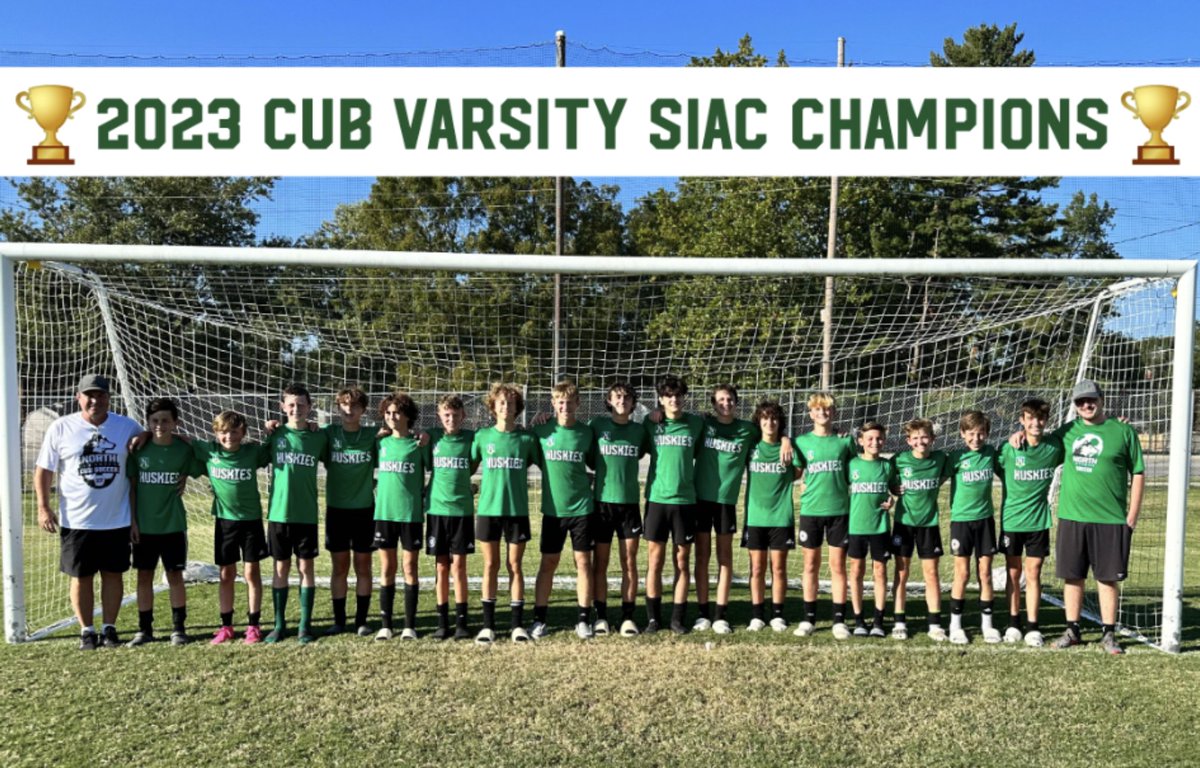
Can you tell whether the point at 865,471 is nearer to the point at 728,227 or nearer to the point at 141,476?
the point at 141,476

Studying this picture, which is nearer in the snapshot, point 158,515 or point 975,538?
point 158,515

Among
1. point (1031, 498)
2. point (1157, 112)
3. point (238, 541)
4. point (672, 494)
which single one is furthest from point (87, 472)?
point (1157, 112)

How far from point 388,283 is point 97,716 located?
417 cm

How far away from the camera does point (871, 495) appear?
5512 millimetres

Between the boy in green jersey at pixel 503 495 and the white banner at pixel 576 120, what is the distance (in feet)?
5.69

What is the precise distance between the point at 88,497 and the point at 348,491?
4.87 ft

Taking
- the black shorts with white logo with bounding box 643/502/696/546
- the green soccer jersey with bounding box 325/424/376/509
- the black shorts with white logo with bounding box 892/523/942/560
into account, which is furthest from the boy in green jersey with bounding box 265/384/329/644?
the black shorts with white logo with bounding box 892/523/942/560

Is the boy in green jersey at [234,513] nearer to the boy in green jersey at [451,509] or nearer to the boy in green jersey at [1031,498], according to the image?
the boy in green jersey at [451,509]

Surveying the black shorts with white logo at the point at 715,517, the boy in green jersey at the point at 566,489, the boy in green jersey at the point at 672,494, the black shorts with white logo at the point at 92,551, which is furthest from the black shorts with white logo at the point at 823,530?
the black shorts with white logo at the point at 92,551

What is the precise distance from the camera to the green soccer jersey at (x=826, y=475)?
5609 millimetres

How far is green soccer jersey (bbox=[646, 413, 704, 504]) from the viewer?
5.53 m

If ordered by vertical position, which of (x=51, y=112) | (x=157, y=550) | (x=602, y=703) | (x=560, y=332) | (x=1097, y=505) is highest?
(x=51, y=112)

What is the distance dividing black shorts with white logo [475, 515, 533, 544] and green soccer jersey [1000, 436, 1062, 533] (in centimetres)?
299

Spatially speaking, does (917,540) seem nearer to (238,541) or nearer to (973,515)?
(973,515)
